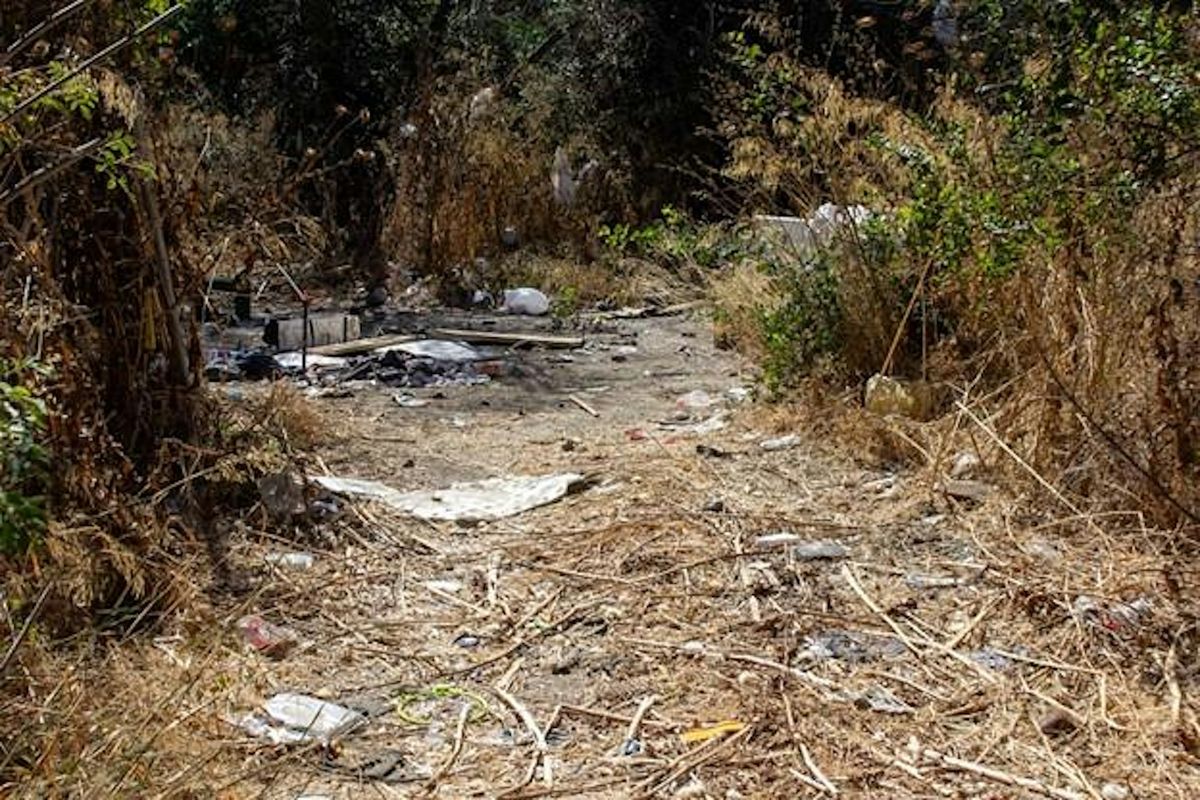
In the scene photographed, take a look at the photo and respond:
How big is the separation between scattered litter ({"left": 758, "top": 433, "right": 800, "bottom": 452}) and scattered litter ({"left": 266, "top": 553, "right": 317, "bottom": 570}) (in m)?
1.78

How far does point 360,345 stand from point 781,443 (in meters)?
2.88

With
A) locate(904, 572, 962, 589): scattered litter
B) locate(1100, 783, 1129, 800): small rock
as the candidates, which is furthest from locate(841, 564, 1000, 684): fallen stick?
locate(1100, 783, 1129, 800): small rock

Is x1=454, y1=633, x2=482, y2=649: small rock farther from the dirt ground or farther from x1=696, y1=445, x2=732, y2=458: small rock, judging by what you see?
x1=696, y1=445, x2=732, y2=458: small rock

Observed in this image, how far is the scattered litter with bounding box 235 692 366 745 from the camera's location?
2.59 m

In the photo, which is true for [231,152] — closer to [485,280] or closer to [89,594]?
[485,280]

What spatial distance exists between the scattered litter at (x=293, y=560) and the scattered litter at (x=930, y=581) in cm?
160

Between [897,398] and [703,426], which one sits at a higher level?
[897,398]

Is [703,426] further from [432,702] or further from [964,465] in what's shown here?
[432,702]

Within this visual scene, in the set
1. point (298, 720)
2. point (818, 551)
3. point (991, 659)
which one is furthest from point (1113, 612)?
point (298, 720)

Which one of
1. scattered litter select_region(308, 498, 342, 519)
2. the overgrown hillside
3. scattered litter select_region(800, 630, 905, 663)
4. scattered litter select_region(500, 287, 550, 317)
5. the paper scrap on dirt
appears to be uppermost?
the overgrown hillside

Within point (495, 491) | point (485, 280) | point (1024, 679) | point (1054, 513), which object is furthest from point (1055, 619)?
point (485, 280)

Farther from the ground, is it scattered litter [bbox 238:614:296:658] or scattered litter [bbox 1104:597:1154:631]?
scattered litter [bbox 1104:597:1154:631]

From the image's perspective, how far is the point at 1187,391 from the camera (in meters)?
3.27

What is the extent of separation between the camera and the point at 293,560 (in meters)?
3.53
